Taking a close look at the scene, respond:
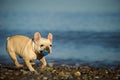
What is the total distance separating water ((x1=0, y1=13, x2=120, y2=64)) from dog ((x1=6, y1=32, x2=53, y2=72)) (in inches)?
2.5

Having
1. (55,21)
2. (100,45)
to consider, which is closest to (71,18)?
(55,21)

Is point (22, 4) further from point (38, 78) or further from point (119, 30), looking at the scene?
point (119, 30)

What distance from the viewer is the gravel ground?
1.98m

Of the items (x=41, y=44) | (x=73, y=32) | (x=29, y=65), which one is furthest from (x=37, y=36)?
(x=73, y=32)

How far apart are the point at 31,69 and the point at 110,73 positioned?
0.55 meters

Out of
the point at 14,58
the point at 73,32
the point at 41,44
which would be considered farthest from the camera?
the point at 73,32

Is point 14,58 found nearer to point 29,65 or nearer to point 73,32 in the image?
point 29,65

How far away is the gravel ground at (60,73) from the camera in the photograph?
1983 mm

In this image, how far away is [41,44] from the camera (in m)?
1.93

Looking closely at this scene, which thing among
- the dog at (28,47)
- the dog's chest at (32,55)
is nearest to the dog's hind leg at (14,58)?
the dog at (28,47)

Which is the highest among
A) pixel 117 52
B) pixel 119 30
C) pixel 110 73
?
pixel 119 30

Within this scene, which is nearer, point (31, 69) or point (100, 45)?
point (31, 69)

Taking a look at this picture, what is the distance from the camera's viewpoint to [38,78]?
195 cm

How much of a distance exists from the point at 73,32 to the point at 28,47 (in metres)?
0.37
